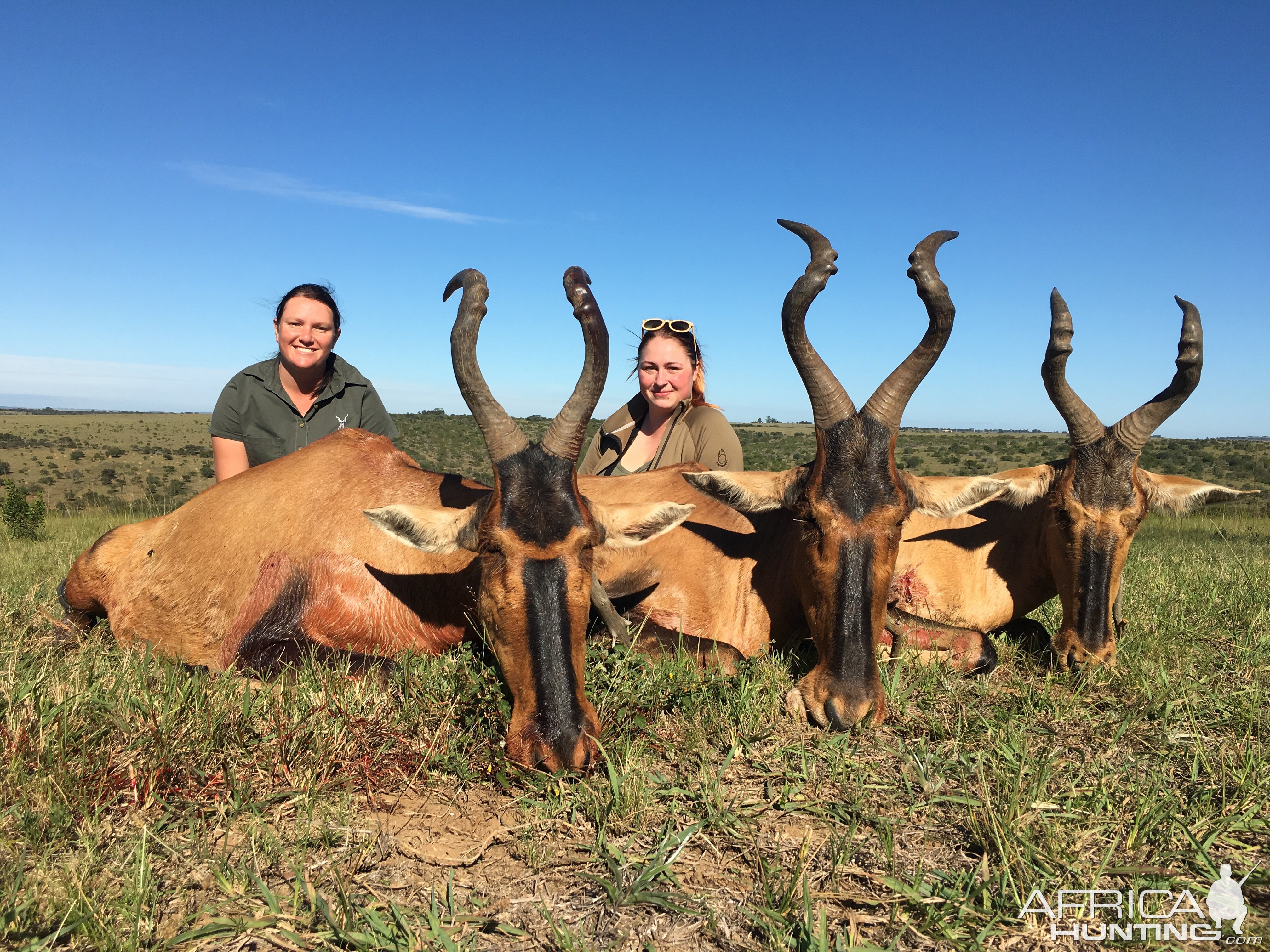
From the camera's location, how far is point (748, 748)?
12.4 feet

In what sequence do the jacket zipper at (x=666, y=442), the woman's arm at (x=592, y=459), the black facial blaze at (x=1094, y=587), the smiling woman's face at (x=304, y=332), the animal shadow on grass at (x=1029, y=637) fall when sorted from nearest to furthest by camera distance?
the black facial blaze at (x=1094, y=587) < the animal shadow on grass at (x=1029, y=637) < the smiling woman's face at (x=304, y=332) < the jacket zipper at (x=666, y=442) < the woman's arm at (x=592, y=459)

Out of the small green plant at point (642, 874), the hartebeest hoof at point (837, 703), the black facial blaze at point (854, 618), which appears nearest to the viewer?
the small green plant at point (642, 874)

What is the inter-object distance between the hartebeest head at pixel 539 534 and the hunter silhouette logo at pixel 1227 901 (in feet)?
7.57

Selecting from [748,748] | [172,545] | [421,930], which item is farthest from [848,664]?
[172,545]

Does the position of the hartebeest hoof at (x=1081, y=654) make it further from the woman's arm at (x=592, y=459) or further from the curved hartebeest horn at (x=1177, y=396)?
the woman's arm at (x=592, y=459)

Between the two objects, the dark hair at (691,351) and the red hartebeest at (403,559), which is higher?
the dark hair at (691,351)

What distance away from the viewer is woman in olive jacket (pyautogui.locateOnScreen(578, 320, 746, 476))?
24.8 feet

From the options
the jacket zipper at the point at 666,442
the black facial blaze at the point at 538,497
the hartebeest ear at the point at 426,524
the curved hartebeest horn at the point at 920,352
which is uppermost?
the curved hartebeest horn at the point at 920,352

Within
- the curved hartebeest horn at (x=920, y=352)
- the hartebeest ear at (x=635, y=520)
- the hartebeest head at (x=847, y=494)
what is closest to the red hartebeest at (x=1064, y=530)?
the hartebeest head at (x=847, y=494)

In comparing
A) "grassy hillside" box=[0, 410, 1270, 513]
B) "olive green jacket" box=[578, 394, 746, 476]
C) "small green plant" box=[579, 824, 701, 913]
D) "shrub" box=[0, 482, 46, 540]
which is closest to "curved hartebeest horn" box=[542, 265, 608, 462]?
"small green plant" box=[579, 824, 701, 913]

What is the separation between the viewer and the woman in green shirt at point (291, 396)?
23.9ft

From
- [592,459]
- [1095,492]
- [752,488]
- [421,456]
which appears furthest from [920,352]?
[421,456]

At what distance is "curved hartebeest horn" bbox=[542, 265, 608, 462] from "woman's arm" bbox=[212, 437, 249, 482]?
4612mm

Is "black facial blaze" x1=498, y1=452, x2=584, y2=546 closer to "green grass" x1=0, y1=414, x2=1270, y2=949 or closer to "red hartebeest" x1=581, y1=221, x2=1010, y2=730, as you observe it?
"green grass" x1=0, y1=414, x2=1270, y2=949
